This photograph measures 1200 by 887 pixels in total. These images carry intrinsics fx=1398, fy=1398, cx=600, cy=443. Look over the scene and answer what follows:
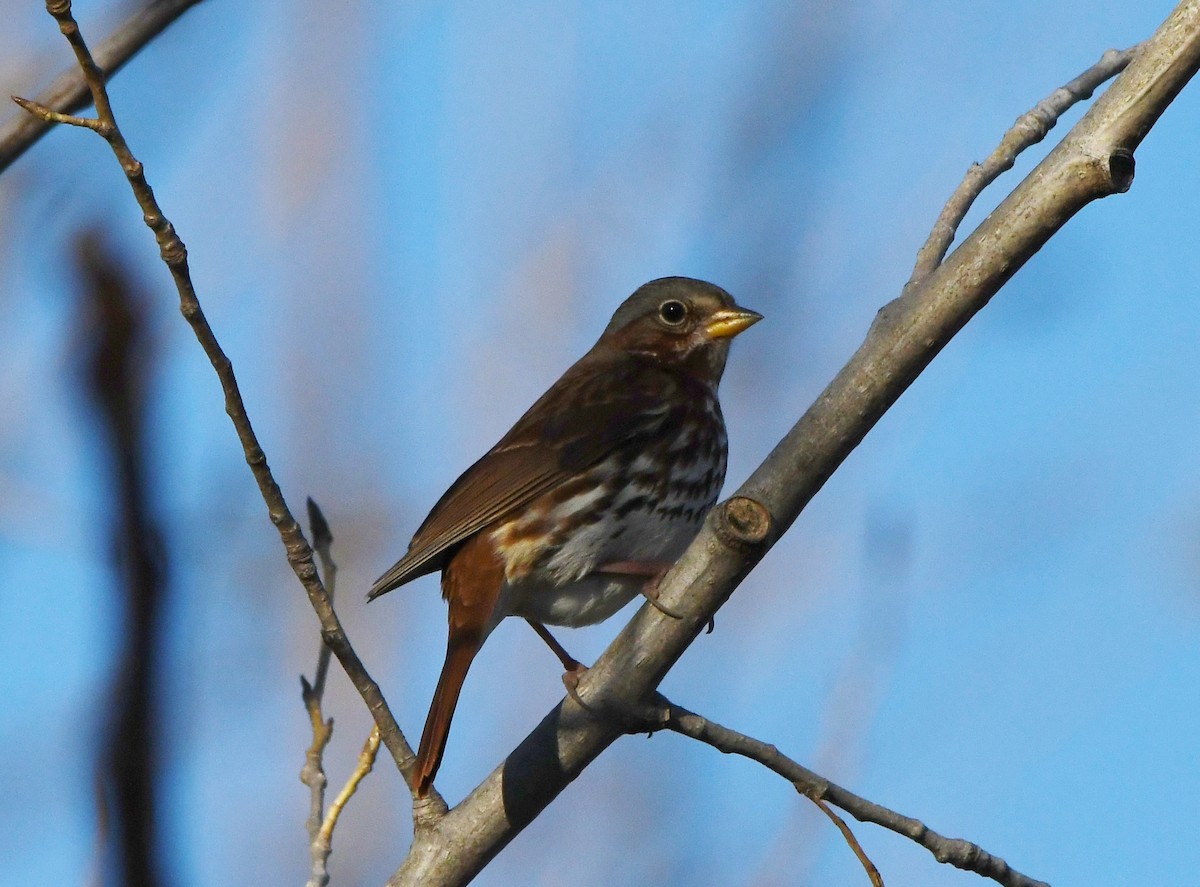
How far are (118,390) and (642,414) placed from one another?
13.1ft

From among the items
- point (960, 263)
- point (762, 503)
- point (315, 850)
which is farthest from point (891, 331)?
point (315, 850)

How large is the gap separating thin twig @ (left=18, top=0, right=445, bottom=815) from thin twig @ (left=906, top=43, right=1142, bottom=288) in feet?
5.45

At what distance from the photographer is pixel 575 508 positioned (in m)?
4.82

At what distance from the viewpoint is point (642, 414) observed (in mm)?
5184

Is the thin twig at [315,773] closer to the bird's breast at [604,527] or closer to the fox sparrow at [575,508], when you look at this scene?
the fox sparrow at [575,508]

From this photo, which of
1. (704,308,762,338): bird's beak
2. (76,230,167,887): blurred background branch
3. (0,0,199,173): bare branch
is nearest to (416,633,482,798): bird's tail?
(0,0,199,173): bare branch

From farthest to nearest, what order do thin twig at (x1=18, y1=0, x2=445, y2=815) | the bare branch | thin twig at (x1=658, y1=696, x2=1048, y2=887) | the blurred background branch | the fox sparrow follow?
the fox sparrow < thin twig at (x1=658, y1=696, x2=1048, y2=887) < the bare branch < thin twig at (x1=18, y1=0, x2=445, y2=815) < the blurred background branch

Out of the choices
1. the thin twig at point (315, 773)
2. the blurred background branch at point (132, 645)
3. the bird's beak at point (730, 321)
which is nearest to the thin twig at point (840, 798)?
the thin twig at point (315, 773)

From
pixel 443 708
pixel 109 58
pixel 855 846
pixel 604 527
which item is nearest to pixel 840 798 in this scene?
pixel 855 846

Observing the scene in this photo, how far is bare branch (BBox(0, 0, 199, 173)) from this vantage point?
2.55 m

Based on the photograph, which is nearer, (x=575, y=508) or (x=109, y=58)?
(x=109, y=58)

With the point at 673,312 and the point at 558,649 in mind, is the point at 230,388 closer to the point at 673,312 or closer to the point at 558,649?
the point at 558,649

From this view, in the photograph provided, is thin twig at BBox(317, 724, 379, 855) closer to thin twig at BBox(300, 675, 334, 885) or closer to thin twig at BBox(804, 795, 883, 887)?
thin twig at BBox(300, 675, 334, 885)

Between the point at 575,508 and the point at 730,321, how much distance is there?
1.42 metres
